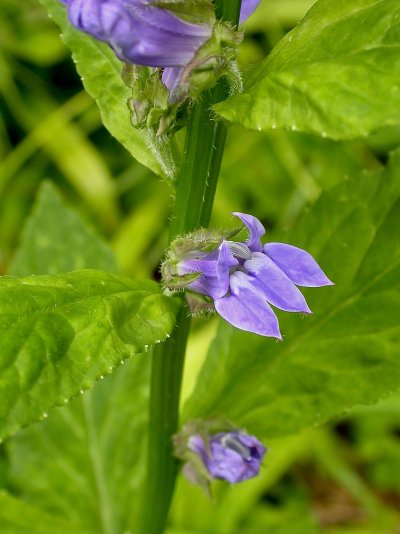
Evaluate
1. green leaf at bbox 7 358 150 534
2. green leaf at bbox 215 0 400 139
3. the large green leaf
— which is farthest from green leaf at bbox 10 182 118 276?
green leaf at bbox 215 0 400 139

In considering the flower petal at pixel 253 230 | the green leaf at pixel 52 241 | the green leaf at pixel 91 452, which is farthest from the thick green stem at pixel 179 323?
the green leaf at pixel 52 241

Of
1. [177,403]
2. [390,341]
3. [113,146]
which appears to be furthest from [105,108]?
[113,146]

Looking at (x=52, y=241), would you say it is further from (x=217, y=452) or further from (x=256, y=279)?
(x=256, y=279)

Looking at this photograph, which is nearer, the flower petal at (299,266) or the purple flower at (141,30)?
the purple flower at (141,30)

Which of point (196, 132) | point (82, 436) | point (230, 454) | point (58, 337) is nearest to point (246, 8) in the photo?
point (196, 132)

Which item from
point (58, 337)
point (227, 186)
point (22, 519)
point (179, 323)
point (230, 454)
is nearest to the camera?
point (58, 337)

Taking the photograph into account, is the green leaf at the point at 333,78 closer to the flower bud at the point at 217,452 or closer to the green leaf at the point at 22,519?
the flower bud at the point at 217,452

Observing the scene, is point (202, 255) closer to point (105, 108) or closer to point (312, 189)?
point (105, 108)
